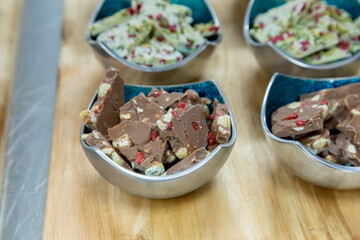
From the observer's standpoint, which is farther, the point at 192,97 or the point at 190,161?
the point at 192,97

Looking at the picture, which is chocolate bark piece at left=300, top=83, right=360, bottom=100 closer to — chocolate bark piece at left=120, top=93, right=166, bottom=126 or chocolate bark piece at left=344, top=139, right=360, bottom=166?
chocolate bark piece at left=344, top=139, right=360, bottom=166

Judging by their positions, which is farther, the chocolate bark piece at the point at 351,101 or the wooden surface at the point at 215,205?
the chocolate bark piece at the point at 351,101

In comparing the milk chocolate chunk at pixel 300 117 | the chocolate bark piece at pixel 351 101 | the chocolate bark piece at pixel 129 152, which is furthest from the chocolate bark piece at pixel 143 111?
the chocolate bark piece at pixel 351 101

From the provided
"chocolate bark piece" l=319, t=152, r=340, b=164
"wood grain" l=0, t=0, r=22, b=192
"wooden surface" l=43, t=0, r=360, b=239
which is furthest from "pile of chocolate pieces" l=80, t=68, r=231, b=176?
"wood grain" l=0, t=0, r=22, b=192

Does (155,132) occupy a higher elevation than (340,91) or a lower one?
higher

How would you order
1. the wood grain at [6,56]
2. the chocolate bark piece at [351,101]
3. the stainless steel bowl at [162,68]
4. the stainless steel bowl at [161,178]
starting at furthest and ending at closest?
the wood grain at [6,56]
the stainless steel bowl at [162,68]
the chocolate bark piece at [351,101]
the stainless steel bowl at [161,178]

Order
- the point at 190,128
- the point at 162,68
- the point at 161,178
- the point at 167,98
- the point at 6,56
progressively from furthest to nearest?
the point at 6,56, the point at 162,68, the point at 167,98, the point at 190,128, the point at 161,178

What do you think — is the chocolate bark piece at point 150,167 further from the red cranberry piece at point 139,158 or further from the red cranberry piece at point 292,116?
the red cranberry piece at point 292,116

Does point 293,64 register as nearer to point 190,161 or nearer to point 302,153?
point 302,153

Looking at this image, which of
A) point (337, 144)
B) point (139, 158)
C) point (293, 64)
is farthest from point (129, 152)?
point (293, 64)
